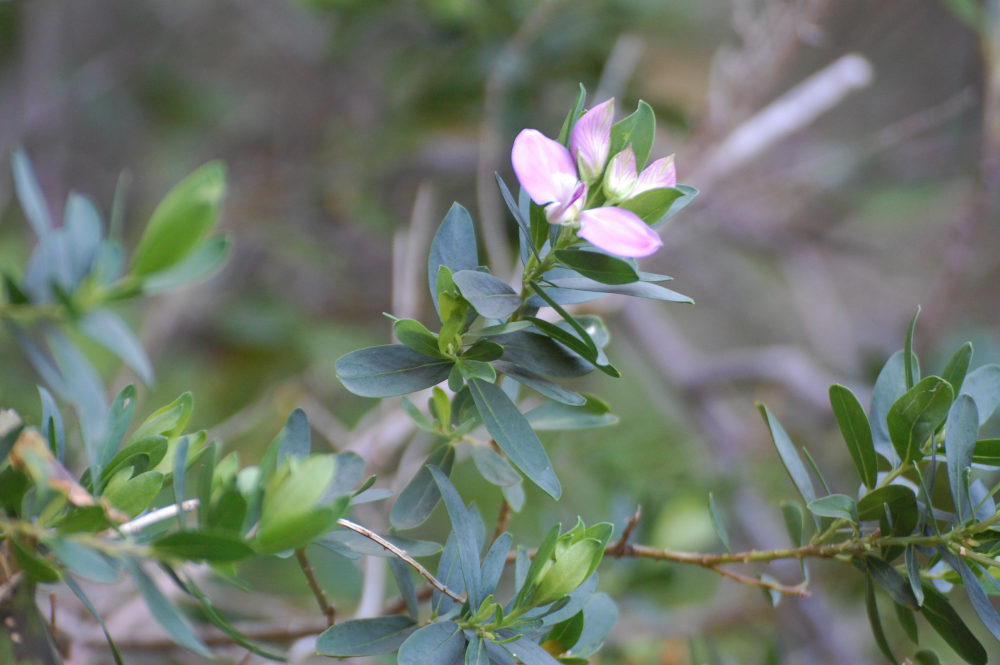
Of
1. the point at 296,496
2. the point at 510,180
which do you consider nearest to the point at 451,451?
the point at 296,496

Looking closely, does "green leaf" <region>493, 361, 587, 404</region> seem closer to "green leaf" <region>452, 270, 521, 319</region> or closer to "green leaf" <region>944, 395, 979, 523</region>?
"green leaf" <region>452, 270, 521, 319</region>

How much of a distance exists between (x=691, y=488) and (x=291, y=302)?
960 mm

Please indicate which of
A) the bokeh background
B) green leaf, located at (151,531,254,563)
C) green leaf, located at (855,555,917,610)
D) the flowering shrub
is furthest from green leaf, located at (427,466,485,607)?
the bokeh background

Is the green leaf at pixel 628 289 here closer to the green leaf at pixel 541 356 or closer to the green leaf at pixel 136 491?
the green leaf at pixel 541 356

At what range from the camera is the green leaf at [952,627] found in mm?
402

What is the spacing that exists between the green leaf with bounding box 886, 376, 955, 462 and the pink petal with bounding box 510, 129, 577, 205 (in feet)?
0.70

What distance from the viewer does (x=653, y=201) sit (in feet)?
1.15

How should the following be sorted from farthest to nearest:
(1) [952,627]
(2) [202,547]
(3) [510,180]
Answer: (3) [510,180], (1) [952,627], (2) [202,547]

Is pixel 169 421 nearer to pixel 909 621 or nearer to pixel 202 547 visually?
pixel 202 547

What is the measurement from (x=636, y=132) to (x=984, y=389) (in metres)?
0.26

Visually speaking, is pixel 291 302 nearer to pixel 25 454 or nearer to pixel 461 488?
pixel 461 488

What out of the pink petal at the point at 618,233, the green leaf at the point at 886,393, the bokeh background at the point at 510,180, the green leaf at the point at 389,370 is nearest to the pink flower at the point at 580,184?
the pink petal at the point at 618,233

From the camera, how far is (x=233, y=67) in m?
1.79

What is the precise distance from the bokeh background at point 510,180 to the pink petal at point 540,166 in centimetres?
48
